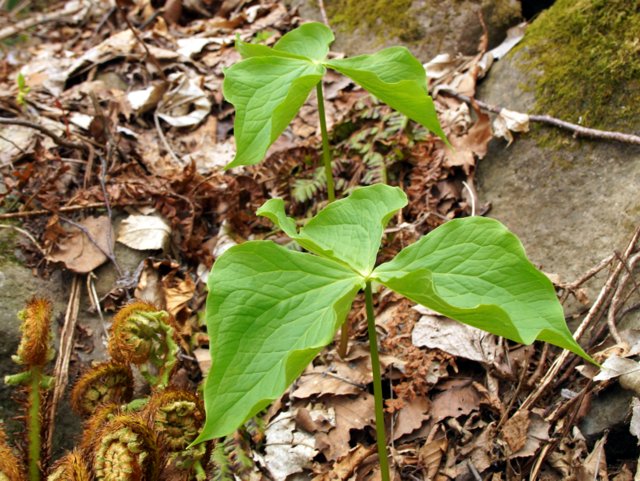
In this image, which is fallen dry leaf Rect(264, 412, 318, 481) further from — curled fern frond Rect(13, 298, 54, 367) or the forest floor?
curled fern frond Rect(13, 298, 54, 367)

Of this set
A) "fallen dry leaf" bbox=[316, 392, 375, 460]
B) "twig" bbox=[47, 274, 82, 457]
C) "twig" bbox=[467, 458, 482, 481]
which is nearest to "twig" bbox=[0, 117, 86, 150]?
"twig" bbox=[47, 274, 82, 457]

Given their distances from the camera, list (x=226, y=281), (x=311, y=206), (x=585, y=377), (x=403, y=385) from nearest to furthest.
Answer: (x=226, y=281) < (x=585, y=377) < (x=403, y=385) < (x=311, y=206)

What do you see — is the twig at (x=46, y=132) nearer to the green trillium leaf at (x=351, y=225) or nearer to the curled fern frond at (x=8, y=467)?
the curled fern frond at (x=8, y=467)

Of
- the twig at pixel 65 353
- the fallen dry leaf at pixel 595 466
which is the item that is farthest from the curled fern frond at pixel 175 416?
the fallen dry leaf at pixel 595 466

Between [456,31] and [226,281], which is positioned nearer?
[226,281]

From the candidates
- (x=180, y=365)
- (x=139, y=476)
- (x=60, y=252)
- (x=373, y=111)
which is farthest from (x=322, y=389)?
(x=373, y=111)

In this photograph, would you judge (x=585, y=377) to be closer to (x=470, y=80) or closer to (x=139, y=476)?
(x=139, y=476)
